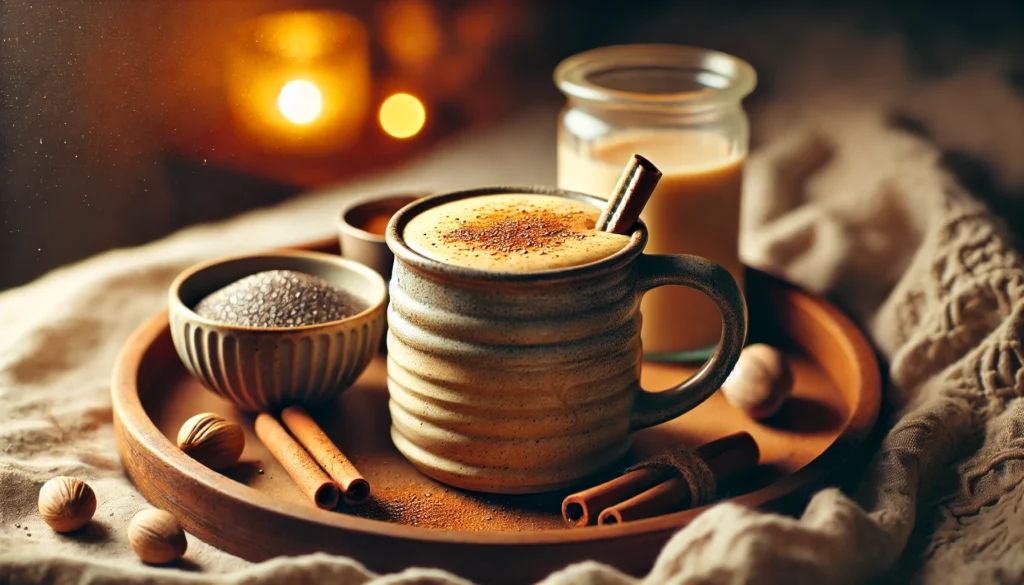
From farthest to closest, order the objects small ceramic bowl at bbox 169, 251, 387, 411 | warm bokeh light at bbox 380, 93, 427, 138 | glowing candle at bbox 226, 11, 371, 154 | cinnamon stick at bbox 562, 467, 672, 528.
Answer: warm bokeh light at bbox 380, 93, 427, 138, glowing candle at bbox 226, 11, 371, 154, small ceramic bowl at bbox 169, 251, 387, 411, cinnamon stick at bbox 562, 467, 672, 528

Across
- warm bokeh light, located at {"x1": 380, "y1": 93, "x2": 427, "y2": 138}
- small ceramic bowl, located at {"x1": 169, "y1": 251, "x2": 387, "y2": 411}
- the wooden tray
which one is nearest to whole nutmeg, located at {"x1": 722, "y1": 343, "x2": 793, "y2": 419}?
the wooden tray

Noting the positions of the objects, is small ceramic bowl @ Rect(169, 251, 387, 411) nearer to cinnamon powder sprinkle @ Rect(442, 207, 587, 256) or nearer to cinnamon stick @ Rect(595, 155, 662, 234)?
cinnamon powder sprinkle @ Rect(442, 207, 587, 256)

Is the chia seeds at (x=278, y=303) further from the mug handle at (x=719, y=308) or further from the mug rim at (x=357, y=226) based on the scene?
the mug handle at (x=719, y=308)

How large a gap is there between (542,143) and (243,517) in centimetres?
119

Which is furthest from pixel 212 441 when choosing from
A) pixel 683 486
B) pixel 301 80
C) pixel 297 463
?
pixel 301 80

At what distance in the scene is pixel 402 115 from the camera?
6.68 ft

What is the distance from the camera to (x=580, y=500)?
91 cm

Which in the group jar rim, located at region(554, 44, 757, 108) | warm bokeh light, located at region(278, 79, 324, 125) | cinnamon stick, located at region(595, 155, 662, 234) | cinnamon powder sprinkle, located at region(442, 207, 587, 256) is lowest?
warm bokeh light, located at region(278, 79, 324, 125)

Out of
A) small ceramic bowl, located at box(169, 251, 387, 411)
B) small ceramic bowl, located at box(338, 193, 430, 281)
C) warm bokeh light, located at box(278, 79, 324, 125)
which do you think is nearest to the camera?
small ceramic bowl, located at box(169, 251, 387, 411)

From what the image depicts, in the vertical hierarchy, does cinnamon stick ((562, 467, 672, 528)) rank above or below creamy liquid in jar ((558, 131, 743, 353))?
below

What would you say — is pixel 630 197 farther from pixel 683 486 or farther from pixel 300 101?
pixel 300 101

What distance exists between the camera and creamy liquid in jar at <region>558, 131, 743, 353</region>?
1197 mm

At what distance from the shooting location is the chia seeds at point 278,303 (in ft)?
3.46

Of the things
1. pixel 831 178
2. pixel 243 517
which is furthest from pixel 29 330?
pixel 831 178
